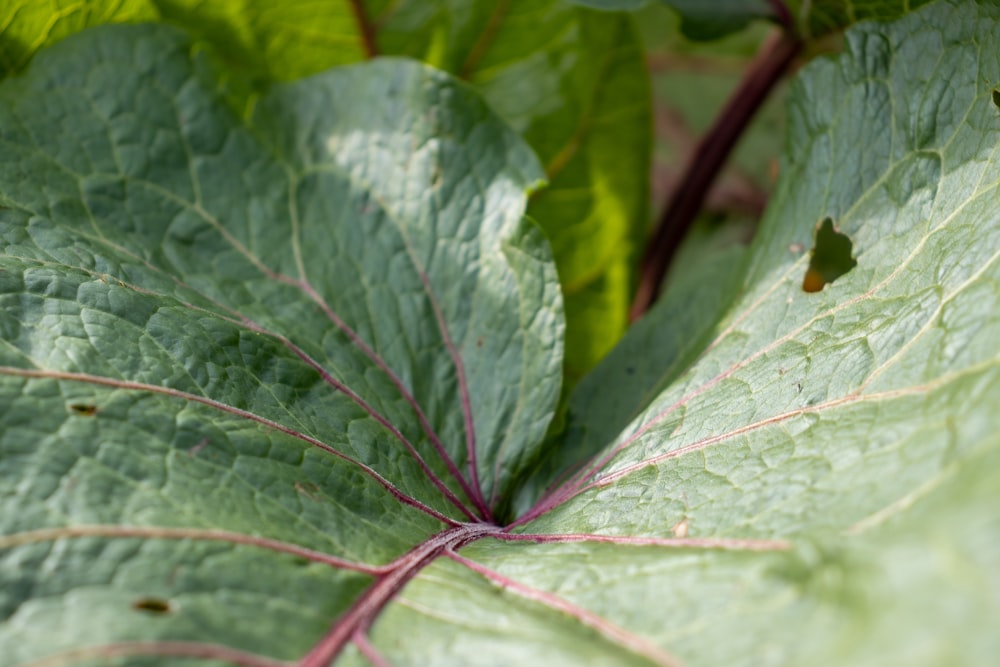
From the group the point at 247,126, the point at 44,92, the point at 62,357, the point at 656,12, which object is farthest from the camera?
the point at 656,12

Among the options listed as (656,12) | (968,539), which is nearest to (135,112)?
(968,539)

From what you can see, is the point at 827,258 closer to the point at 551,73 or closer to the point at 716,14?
the point at 716,14

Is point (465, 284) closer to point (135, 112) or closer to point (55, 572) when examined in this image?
point (135, 112)

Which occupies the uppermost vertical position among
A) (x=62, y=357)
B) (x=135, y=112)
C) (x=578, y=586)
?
(x=135, y=112)

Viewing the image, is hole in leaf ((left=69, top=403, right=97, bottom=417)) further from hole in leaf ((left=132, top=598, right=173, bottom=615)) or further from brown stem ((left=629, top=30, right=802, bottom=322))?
brown stem ((left=629, top=30, right=802, bottom=322))

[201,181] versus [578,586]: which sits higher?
[201,181]

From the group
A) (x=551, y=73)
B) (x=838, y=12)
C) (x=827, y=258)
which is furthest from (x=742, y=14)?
(x=827, y=258)

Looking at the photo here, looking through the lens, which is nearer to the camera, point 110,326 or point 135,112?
point 110,326
